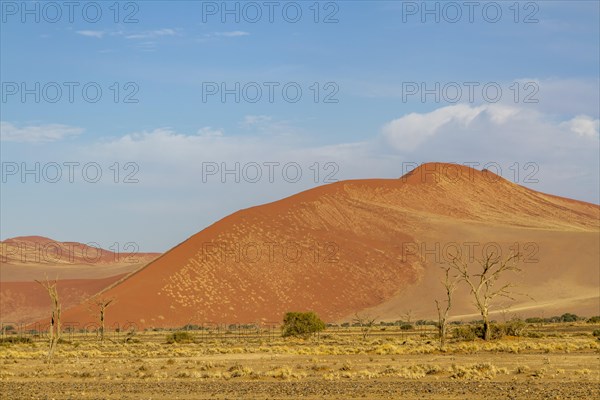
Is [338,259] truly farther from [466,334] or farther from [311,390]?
[311,390]

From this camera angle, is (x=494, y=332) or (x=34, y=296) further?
(x=34, y=296)

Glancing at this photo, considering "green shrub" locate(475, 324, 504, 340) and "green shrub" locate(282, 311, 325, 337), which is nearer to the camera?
"green shrub" locate(475, 324, 504, 340)

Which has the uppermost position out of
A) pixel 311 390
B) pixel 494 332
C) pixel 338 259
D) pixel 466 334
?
pixel 338 259

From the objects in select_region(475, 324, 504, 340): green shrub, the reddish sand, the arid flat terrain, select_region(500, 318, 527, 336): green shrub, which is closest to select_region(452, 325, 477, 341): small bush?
select_region(475, 324, 504, 340): green shrub

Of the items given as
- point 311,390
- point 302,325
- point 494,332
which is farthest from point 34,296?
point 311,390

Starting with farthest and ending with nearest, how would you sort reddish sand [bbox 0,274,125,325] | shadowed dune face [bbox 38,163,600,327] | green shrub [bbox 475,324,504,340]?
reddish sand [bbox 0,274,125,325] < shadowed dune face [bbox 38,163,600,327] < green shrub [bbox 475,324,504,340]

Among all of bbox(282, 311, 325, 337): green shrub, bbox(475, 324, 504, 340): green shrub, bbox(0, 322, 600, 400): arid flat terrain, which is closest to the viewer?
bbox(0, 322, 600, 400): arid flat terrain

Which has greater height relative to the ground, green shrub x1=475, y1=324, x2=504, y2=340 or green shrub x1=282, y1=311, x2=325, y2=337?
green shrub x1=475, y1=324, x2=504, y2=340

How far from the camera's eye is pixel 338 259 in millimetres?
116188

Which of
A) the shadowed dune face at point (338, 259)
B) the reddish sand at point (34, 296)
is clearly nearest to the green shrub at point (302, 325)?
the shadowed dune face at point (338, 259)

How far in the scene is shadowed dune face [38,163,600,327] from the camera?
10506 cm

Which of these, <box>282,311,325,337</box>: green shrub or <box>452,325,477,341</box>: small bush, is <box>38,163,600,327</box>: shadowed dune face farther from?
<box>452,325,477,341</box>: small bush

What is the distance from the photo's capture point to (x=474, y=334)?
48625 millimetres

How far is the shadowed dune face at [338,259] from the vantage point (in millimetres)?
105062
